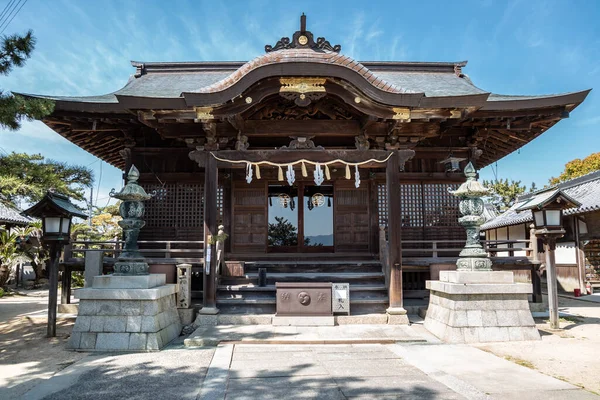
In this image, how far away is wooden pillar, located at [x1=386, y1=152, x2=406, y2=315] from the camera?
8.27m

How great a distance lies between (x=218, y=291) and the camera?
29.4ft

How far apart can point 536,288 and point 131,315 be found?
9.77 m

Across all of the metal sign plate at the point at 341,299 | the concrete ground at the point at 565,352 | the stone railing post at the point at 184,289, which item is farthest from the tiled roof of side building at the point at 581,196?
the stone railing post at the point at 184,289

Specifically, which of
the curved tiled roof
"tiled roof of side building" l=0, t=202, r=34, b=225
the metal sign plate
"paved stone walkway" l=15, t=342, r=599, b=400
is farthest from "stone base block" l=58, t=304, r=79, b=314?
"tiled roof of side building" l=0, t=202, r=34, b=225

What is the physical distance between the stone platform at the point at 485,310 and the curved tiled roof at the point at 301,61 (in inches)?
158

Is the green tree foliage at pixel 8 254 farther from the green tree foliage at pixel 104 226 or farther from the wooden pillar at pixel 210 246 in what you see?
the wooden pillar at pixel 210 246

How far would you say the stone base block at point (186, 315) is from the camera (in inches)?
325

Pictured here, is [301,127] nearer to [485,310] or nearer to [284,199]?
[284,199]

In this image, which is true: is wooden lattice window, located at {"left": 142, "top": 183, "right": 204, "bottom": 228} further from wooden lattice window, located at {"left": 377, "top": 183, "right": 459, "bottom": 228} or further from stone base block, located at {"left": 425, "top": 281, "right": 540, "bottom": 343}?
stone base block, located at {"left": 425, "top": 281, "right": 540, "bottom": 343}

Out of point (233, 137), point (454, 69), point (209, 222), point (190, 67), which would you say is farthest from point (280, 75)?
point (454, 69)

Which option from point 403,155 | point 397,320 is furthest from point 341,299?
point 403,155

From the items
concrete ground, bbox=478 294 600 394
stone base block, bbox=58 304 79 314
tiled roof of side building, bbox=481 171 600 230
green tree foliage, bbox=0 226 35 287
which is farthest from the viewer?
green tree foliage, bbox=0 226 35 287

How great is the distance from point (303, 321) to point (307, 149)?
370 cm

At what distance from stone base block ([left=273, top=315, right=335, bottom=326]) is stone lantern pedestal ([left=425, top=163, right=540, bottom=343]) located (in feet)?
6.76
